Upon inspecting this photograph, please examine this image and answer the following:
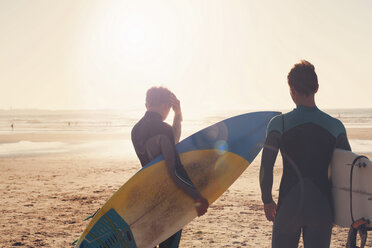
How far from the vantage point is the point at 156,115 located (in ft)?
9.91

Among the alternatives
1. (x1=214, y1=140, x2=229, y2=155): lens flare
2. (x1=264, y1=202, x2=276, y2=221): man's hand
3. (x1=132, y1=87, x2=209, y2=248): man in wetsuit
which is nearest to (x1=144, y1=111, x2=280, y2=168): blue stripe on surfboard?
(x1=214, y1=140, x2=229, y2=155): lens flare

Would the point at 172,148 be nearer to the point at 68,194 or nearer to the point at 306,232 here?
the point at 306,232

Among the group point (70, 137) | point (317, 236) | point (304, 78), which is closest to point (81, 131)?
point (70, 137)

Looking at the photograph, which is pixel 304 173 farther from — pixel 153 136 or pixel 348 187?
pixel 153 136

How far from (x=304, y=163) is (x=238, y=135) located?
2.24 meters

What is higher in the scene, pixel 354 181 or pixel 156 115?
pixel 156 115

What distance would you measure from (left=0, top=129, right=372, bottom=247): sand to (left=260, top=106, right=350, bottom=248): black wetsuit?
2505mm

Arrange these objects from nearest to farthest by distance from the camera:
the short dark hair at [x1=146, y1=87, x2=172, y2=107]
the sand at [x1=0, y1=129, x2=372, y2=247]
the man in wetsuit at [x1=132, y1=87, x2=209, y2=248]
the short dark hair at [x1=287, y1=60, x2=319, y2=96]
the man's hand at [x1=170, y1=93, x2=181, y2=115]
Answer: the short dark hair at [x1=287, y1=60, x2=319, y2=96]
the man in wetsuit at [x1=132, y1=87, x2=209, y2=248]
the short dark hair at [x1=146, y1=87, x2=172, y2=107]
the man's hand at [x1=170, y1=93, x2=181, y2=115]
the sand at [x1=0, y1=129, x2=372, y2=247]

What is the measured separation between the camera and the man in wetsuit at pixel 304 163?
221 cm

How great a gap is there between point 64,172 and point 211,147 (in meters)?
7.80

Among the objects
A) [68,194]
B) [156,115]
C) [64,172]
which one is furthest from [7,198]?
[156,115]

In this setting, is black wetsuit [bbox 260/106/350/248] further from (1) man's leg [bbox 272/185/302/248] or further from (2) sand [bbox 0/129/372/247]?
(2) sand [bbox 0/129/372/247]

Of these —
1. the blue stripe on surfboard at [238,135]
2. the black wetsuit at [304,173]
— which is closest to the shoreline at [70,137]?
the blue stripe on surfboard at [238,135]

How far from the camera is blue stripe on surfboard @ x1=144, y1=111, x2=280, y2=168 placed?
4.26 metres
